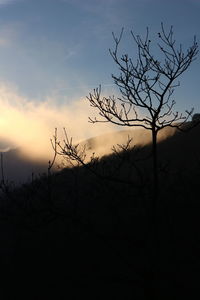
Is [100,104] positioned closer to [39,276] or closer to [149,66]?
[149,66]

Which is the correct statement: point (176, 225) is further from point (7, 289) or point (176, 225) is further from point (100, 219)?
point (7, 289)

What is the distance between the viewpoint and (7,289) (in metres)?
31.9

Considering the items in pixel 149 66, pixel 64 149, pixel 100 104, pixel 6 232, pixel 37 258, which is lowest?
pixel 37 258

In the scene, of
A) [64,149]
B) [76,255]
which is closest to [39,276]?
[76,255]

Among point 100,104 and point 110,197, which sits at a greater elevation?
point 100,104

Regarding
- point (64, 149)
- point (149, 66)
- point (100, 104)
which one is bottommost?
point (64, 149)

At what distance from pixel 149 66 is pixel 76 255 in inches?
1091

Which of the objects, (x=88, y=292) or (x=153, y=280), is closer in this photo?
(x=153, y=280)

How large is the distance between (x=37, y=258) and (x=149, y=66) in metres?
29.9

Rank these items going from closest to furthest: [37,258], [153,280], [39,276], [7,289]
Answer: [153,280], [7,289], [39,276], [37,258]

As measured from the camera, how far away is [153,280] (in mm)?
10734

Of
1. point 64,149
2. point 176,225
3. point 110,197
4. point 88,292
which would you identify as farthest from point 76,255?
point 64,149

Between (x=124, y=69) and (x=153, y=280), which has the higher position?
(x=124, y=69)

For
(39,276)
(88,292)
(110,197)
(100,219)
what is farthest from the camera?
(100,219)
